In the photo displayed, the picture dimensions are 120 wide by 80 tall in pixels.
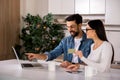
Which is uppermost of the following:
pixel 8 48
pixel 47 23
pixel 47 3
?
pixel 47 3

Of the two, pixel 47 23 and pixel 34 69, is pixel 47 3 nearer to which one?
pixel 47 23

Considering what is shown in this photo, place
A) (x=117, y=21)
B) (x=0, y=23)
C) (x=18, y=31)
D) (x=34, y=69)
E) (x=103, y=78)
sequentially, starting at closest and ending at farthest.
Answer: (x=103, y=78), (x=34, y=69), (x=117, y=21), (x=0, y=23), (x=18, y=31)

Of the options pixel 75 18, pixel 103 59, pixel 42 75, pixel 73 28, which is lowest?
pixel 42 75

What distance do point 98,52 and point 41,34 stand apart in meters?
3.15

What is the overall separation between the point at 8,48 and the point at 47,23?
3.63 ft

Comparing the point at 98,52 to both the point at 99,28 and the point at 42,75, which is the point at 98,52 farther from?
the point at 42,75

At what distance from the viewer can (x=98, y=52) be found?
2.76m

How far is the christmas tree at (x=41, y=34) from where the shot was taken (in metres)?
5.77

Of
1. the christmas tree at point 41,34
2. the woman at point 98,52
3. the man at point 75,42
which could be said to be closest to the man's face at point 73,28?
the man at point 75,42

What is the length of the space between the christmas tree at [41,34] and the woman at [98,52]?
9.65 ft

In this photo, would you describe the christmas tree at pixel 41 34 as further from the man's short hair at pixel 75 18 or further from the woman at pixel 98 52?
the woman at pixel 98 52

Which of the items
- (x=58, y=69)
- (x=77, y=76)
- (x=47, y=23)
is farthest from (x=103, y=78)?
(x=47, y=23)

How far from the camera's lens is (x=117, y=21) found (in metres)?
5.19

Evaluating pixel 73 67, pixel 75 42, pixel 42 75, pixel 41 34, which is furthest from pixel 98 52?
pixel 41 34
